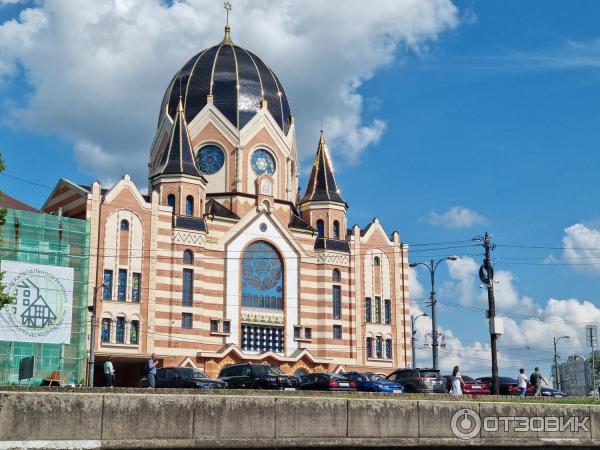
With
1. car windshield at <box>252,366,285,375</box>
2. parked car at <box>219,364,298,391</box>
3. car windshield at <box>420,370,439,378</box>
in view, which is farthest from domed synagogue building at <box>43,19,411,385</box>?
car windshield at <box>420,370,439,378</box>

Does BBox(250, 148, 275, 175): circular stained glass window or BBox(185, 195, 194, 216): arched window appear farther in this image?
BBox(250, 148, 275, 175): circular stained glass window

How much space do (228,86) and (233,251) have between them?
16511 millimetres

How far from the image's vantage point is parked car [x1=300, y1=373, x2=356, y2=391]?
37.4 metres

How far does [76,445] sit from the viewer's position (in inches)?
608

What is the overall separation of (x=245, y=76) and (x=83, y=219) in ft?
74.0

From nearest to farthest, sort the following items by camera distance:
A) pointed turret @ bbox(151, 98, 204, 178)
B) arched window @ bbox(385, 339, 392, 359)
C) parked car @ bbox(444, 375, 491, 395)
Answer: parked car @ bbox(444, 375, 491, 395), pointed turret @ bbox(151, 98, 204, 178), arched window @ bbox(385, 339, 392, 359)

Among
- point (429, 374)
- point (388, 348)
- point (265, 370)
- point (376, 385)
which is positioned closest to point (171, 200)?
point (388, 348)

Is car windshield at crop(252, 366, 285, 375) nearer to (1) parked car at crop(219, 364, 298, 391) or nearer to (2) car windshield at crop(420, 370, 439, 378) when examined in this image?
(1) parked car at crop(219, 364, 298, 391)

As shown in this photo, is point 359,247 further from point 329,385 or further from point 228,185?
point 329,385

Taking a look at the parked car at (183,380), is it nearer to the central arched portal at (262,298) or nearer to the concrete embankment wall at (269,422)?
the concrete embankment wall at (269,422)

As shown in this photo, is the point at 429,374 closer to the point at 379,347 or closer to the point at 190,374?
the point at 190,374

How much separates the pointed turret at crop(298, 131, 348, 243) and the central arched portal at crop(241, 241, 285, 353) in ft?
19.0

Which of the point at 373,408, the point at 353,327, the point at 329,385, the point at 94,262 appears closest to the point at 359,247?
the point at 353,327

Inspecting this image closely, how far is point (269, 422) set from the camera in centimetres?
1722
